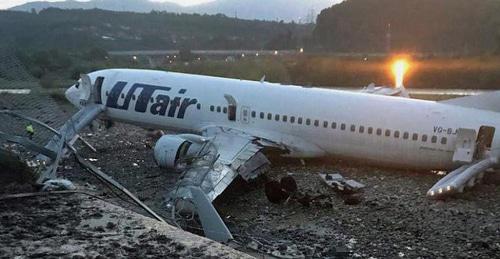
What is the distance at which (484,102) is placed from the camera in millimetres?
17734

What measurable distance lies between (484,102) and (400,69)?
31066 mm

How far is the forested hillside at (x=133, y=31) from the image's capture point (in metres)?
93.6

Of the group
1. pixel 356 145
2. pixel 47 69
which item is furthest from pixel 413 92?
pixel 47 69

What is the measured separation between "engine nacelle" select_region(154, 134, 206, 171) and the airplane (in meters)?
0.03

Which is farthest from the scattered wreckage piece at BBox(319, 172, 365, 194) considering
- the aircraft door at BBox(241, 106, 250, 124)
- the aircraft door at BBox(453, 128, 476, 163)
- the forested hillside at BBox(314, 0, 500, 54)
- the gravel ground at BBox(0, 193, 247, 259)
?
the forested hillside at BBox(314, 0, 500, 54)

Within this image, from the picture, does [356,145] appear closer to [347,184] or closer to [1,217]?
[347,184]

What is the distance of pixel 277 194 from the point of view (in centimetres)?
1579

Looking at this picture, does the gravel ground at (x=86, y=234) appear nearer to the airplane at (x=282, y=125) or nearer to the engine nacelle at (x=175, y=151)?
the airplane at (x=282, y=125)

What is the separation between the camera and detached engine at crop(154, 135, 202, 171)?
1773 centimetres

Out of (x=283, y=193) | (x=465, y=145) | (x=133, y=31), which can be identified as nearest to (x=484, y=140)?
(x=465, y=145)

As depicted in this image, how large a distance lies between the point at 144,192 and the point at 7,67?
19.9 feet

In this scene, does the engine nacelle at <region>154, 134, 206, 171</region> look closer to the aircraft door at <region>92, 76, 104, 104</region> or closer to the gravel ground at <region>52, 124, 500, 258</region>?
the gravel ground at <region>52, 124, 500, 258</region>

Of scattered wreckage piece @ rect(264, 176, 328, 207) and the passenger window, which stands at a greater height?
the passenger window

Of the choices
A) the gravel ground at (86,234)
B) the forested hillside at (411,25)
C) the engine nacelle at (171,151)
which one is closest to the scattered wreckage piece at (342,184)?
the engine nacelle at (171,151)
